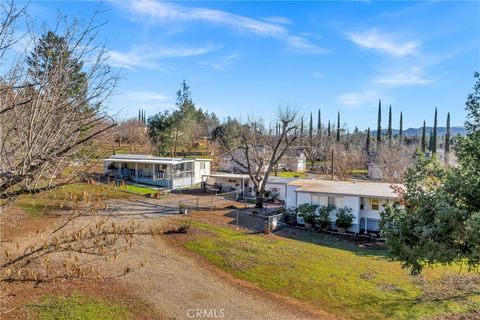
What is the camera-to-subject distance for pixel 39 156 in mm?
4738

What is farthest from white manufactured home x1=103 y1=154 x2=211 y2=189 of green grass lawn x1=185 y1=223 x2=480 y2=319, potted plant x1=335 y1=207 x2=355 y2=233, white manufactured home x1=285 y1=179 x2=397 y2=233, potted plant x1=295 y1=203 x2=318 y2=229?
potted plant x1=335 y1=207 x2=355 y2=233

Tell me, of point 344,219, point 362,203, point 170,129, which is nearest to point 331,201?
point 344,219

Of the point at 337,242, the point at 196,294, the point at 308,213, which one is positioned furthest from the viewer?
the point at 308,213

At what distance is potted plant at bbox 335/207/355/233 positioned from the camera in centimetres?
2319

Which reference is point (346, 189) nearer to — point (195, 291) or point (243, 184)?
point (243, 184)

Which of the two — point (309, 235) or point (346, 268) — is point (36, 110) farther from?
point (309, 235)

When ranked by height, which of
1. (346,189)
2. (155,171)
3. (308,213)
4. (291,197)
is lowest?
(308,213)

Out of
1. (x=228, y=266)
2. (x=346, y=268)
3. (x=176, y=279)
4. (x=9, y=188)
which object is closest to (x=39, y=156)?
(x=9, y=188)

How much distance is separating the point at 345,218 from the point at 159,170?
72.9ft

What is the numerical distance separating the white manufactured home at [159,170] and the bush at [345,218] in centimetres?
1824

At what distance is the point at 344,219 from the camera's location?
23.2 m

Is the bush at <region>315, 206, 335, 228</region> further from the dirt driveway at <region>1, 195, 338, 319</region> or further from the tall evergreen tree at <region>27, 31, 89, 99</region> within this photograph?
the tall evergreen tree at <region>27, 31, 89, 99</region>

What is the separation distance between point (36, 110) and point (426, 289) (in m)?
15.5

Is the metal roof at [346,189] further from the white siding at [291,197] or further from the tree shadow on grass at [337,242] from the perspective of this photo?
the tree shadow on grass at [337,242]
